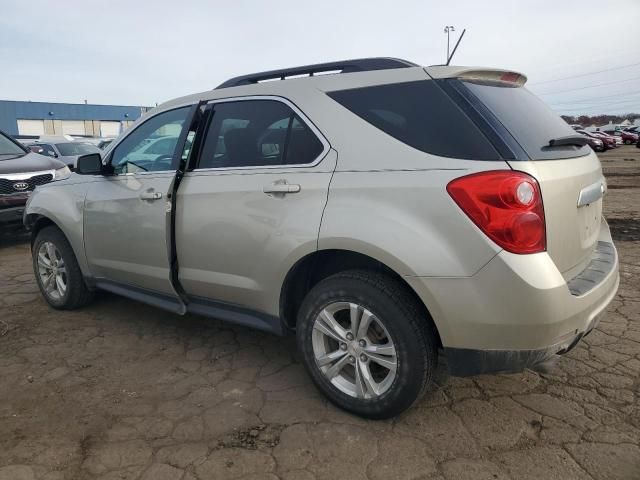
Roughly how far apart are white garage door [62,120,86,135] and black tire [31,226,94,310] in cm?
5946

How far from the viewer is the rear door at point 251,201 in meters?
2.60

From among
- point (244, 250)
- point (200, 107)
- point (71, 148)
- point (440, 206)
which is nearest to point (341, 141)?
point (440, 206)

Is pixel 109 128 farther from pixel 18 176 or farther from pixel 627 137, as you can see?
pixel 18 176

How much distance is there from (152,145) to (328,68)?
1.49m

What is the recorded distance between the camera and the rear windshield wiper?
94.3 inches

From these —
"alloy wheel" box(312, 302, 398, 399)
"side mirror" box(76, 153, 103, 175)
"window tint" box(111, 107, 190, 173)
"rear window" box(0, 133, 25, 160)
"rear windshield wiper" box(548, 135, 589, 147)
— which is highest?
"rear windshield wiper" box(548, 135, 589, 147)

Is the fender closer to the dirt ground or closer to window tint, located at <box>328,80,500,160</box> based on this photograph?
the dirt ground

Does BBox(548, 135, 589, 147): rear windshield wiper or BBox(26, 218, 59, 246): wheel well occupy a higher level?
BBox(548, 135, 589, 147): rear windshield wiper

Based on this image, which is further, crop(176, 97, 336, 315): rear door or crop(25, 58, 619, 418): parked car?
crop(176, 97, 336, 315): rear door

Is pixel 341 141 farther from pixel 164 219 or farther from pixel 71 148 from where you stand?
pixel 71 148

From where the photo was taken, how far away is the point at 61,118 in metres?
56.2

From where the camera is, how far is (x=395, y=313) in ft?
7.54

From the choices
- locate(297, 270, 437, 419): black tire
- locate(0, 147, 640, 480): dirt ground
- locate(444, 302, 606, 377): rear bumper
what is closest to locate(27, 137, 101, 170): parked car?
locate(0, 147, 640, 480): dirt ground

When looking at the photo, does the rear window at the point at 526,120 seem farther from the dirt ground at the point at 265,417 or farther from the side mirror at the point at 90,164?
the side mirror at the point at 90,164
